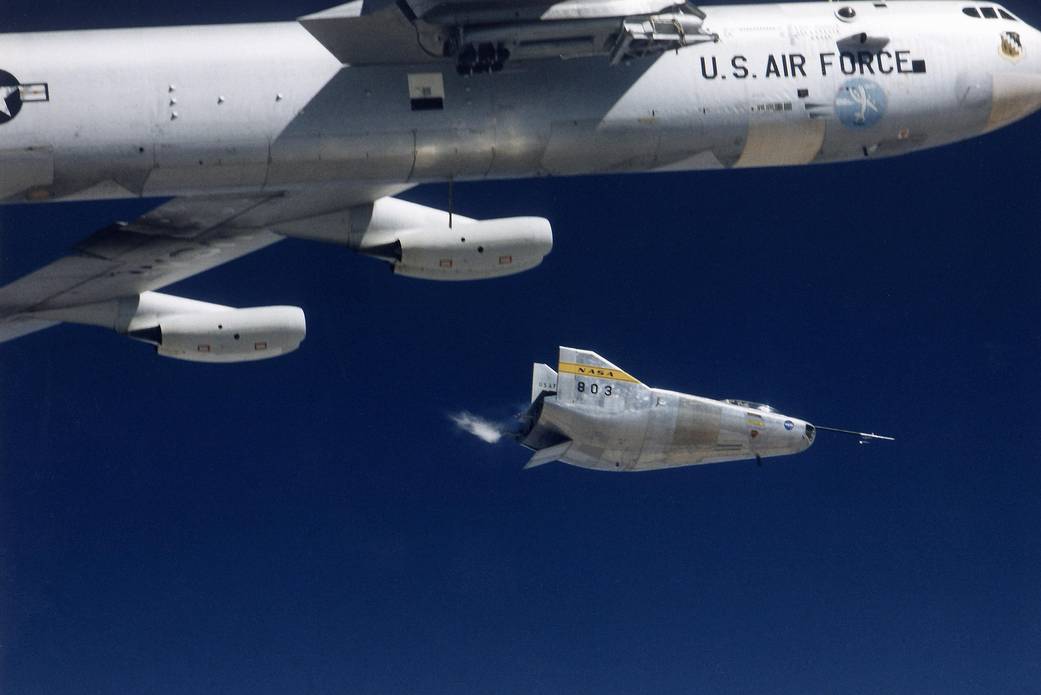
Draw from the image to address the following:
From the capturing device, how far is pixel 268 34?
30.6 meters

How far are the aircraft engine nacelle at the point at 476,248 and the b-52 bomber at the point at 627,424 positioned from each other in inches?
527

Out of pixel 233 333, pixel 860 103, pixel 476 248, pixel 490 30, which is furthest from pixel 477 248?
pixel 860 103

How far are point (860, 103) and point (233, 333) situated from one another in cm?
1374

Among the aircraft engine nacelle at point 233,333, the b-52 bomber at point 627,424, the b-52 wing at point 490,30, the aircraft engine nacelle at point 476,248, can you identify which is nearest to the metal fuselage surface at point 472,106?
the b-52 wing at point 490,30

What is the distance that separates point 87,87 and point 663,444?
2150cm

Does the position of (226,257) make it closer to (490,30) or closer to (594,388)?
(490,30)

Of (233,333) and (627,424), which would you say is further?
(627,424)

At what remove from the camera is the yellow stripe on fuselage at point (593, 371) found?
45188 millimetres

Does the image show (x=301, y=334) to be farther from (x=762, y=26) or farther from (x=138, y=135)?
(x=762, y=26)

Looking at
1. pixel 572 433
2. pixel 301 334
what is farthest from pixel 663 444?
pixel 301 334

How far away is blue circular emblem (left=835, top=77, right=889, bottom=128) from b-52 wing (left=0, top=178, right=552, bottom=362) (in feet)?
21.5

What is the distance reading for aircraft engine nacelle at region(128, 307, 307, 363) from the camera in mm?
32812

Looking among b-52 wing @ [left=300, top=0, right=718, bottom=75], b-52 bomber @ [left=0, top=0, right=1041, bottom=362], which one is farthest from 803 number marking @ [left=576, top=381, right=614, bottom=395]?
b-52 wing @ [left=300, top=0, right=718, bottom=75]

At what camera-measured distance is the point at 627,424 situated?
44.8 metres
